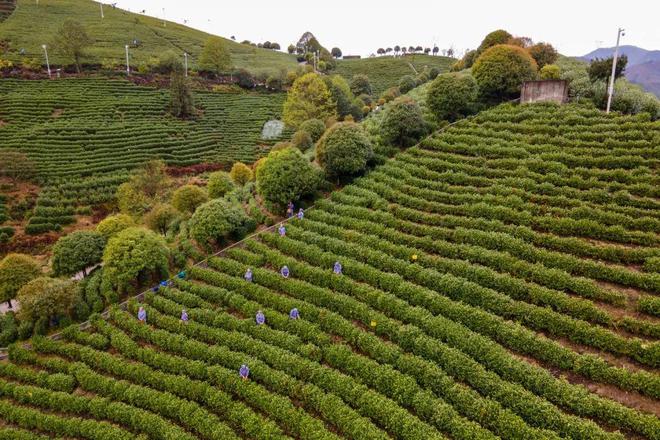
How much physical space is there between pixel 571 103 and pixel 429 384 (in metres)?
23.3

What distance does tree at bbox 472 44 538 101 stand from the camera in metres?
30.2

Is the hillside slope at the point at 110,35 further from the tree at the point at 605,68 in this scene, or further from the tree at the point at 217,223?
the tree at the point at 217,223

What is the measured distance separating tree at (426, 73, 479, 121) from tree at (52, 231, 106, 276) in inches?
942

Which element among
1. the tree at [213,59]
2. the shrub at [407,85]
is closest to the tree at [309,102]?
the shrub at [407,85]

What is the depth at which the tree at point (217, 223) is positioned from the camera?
21250mm

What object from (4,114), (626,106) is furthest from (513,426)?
(4,114)

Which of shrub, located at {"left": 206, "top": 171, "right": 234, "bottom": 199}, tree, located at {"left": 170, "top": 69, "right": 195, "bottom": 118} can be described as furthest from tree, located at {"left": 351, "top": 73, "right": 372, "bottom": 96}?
shrub, located at {"left": 206, "top": 171, "right": 234, "bottom": 199}

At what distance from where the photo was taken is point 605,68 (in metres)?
27.7

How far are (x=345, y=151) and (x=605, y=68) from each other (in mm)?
19537

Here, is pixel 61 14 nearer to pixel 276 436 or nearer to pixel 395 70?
pixel 395 70

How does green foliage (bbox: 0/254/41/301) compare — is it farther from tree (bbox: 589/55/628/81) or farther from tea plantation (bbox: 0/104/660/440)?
tree (bbox: 589/55/628/81)

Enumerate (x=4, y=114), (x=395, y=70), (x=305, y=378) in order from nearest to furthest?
1. (x=305, y=378)
2. (x=4, y=114)
3. (x=395, y=70)

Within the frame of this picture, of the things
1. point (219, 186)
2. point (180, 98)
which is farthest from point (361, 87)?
point (219, 186)

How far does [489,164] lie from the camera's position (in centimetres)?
2314
